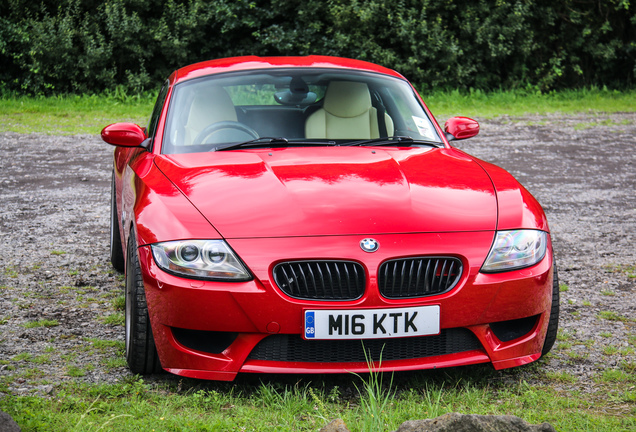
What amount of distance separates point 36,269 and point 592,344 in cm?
356

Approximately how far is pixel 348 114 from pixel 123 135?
137 centimetres

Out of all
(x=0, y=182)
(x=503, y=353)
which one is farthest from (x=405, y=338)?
(x=0, y=182)

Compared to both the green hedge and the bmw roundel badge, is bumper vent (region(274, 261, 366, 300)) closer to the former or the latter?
the bmw roundel badge

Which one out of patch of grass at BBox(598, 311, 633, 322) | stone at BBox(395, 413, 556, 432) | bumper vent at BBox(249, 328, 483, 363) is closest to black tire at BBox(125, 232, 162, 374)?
bumper vent at BBox(249, 328, 483, 363)

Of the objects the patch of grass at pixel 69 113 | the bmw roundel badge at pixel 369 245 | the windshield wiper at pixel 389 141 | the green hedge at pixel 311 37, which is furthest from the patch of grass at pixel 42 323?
the green hedge at pixel 311 37

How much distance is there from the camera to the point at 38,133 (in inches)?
491

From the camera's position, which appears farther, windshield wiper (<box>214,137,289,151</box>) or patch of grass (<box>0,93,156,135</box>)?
patch of grass (<box>0,93,156,135</box>)

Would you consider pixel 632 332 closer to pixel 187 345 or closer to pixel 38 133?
pixel 187 345

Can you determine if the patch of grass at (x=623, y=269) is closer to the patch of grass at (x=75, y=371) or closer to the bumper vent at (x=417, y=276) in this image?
the bumper vent at (x=417, y=276)

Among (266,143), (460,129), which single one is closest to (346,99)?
(460,129)

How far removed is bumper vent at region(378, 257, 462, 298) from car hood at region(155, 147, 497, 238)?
0.14 m

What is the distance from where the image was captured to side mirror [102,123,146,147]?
13.8 ft

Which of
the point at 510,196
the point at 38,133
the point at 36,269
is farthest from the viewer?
the point at 38,133

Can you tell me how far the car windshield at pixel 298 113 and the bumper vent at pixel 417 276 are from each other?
1.34 metres
